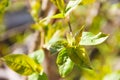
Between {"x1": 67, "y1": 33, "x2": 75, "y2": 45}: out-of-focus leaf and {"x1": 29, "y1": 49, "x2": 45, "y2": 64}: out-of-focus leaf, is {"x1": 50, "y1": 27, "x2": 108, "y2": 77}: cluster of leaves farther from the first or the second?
{"x1": 29, "y1": 49, "x2": 45, "y2": 64}: out-of-focus leaf

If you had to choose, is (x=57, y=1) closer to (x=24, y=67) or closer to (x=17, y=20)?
(x=24, y=67)

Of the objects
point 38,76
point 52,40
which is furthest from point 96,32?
point 38,76

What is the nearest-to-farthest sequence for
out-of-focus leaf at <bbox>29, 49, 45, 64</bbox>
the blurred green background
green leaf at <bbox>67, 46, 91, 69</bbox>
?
1. green leaf at <bbox>67, 46, 91, 69</bbox>
2. out-of-focus leaf at <bbox>29, 49, 45, 64</bbox>
3. the blurred green background

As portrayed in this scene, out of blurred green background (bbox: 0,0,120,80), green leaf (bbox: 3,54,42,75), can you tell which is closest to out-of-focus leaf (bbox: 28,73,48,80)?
green leaf (bbox: 3,54,42,75)

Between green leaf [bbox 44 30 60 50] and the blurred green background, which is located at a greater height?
green leaf [bbox 44 30 60 50]

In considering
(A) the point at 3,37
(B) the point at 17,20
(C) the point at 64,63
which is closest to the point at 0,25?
(A) the point at 3,37

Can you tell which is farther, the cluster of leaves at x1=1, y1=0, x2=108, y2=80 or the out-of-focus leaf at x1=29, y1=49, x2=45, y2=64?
the out-of-focus leaf at x1=29, y1=49, x2=45, y2=64

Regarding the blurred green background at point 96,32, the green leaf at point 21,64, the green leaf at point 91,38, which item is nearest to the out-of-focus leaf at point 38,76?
the green leaf at point 21,64
